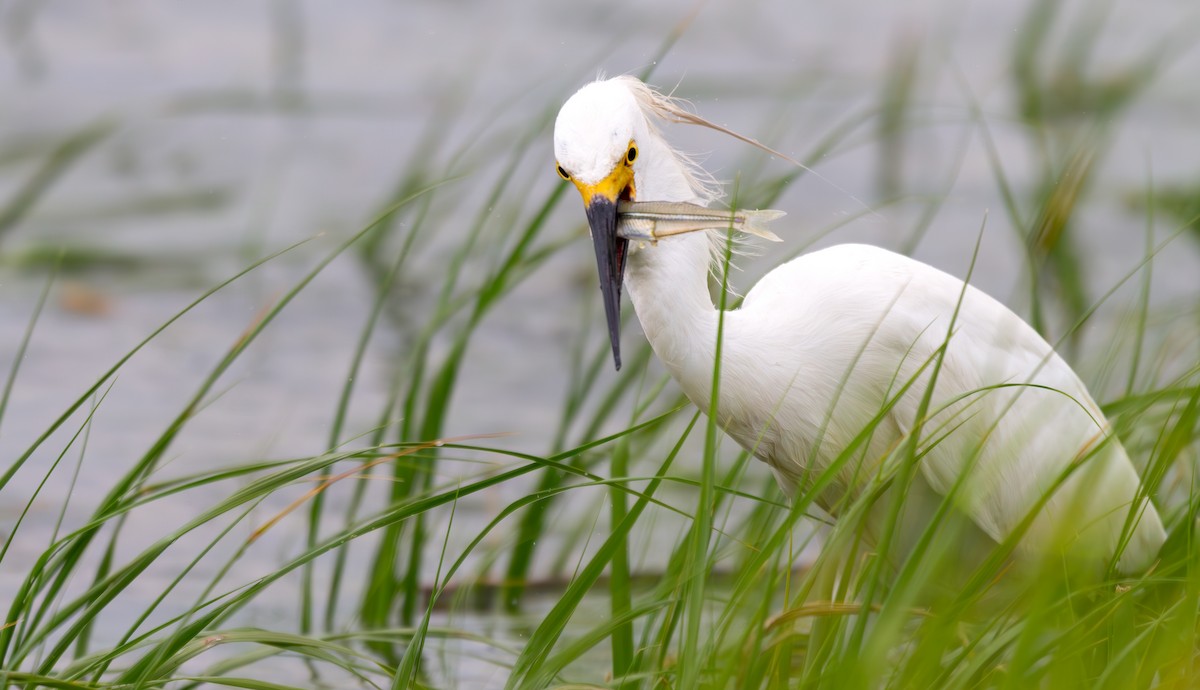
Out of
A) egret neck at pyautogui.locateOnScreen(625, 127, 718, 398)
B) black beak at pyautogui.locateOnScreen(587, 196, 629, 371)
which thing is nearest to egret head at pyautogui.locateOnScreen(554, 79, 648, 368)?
black beak at pyautogui.locateOnScreen(587, 196, 629, 371)

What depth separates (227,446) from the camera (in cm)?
497

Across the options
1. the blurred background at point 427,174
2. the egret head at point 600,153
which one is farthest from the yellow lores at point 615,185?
the blurred background at point 427,174

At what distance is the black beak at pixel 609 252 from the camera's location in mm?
2404

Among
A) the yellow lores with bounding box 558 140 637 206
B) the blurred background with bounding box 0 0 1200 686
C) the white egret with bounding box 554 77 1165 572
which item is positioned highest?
the blurred background with bounding box 0 0 1200 686

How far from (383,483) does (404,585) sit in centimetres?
136

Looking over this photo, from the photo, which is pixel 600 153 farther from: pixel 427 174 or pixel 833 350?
pixel 427 174

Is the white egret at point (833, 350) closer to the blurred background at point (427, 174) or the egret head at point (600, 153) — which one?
Result: the egret head at point (600, 153)

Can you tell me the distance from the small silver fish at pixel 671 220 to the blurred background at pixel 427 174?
1.10 meters

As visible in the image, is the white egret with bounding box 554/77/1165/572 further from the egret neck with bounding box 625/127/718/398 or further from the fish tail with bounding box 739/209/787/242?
the fish tail with bounding box 739/209/787/242

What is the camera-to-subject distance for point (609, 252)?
244cm

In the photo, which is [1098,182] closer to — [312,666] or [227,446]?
[227,446]

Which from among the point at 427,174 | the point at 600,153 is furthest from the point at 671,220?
the point at 427,174

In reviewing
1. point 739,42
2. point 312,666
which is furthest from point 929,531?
point 739,42

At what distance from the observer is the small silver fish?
248 cm
